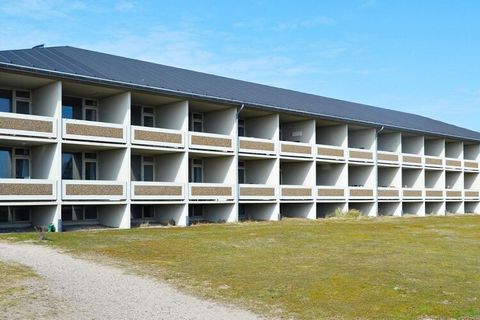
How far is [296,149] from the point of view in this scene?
1341 inches

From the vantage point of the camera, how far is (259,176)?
113 ft

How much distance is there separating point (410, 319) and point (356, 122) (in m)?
30.0

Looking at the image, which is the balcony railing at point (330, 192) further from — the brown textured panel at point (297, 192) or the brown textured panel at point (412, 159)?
the brown textured panel at point (412, 159)

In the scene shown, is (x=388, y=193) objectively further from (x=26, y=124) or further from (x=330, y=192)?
(x=26, y=124)

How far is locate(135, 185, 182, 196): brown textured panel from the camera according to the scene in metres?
26.2

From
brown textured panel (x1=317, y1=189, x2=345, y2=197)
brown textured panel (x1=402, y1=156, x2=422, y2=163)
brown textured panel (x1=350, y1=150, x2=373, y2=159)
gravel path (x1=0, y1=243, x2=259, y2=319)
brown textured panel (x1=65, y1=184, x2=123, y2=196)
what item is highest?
brown textured panel (x1=350, y1=150, x2=373, y2=159)

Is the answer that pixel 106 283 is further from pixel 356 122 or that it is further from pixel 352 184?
pixel 352 184

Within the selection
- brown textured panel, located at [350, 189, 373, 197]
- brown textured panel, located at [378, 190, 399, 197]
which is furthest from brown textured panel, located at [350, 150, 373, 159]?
brown textured panel, located at [378, 190, 399, 197]

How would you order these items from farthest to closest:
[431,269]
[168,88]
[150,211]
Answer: [150,211] → [168,88] → [431,269]

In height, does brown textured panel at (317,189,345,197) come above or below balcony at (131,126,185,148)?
below

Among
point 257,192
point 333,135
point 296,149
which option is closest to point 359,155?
point 333,135

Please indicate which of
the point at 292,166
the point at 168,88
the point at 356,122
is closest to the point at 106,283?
the point at 168,88

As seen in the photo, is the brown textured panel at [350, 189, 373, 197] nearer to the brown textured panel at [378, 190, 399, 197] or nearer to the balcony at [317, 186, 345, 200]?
the balcony at [317, 186, 345, 200]

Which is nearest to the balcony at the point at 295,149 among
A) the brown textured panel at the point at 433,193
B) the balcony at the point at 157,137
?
the balcony at the point at 157,137
